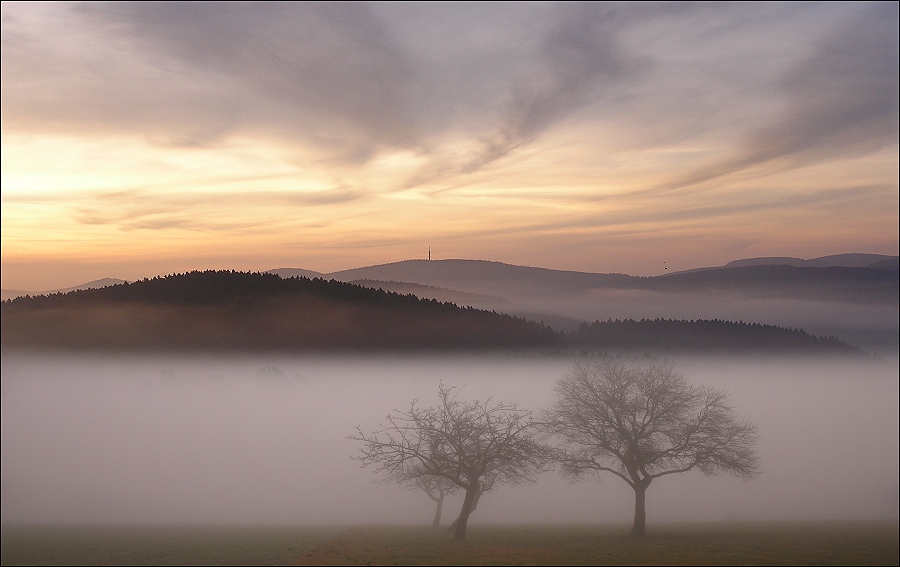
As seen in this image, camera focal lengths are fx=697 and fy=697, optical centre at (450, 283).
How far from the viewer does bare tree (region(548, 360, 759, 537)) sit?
49.5 m

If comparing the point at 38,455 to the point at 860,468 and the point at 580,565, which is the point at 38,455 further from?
the point at 860,468

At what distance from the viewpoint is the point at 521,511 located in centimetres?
10269

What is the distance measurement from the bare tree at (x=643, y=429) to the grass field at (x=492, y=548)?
190 inches

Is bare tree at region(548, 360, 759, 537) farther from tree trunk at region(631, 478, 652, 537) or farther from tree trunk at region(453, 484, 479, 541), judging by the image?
tree trunk at region(453, 484, 479, 541)

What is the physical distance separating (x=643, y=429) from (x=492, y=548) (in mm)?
14247

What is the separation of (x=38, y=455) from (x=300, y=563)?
174321mm

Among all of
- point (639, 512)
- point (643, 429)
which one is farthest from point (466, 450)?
point (639, 512)

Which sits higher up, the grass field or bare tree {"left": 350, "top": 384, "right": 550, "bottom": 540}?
bare tree {"left": 350, "top": 384, "right": 550, "bottom": 540}

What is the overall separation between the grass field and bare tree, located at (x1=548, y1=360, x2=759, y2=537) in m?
4.82

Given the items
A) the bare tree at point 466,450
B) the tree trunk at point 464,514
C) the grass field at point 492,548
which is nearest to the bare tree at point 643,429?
the bare tree at point 466,450

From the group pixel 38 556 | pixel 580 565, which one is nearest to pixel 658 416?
pixel 580 565

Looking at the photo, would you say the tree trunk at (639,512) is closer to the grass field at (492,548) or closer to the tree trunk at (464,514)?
the grass field at (492,548)

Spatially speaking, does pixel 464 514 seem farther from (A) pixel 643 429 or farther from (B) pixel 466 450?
(A) pixel 643 429

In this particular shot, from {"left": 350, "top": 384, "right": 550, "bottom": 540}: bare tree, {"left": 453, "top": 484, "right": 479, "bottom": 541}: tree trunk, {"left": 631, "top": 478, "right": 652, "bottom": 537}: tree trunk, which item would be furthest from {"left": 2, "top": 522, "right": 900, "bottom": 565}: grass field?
{"left": 350, "top": 384, "right": 550, "bottom": 540}: bare tree
